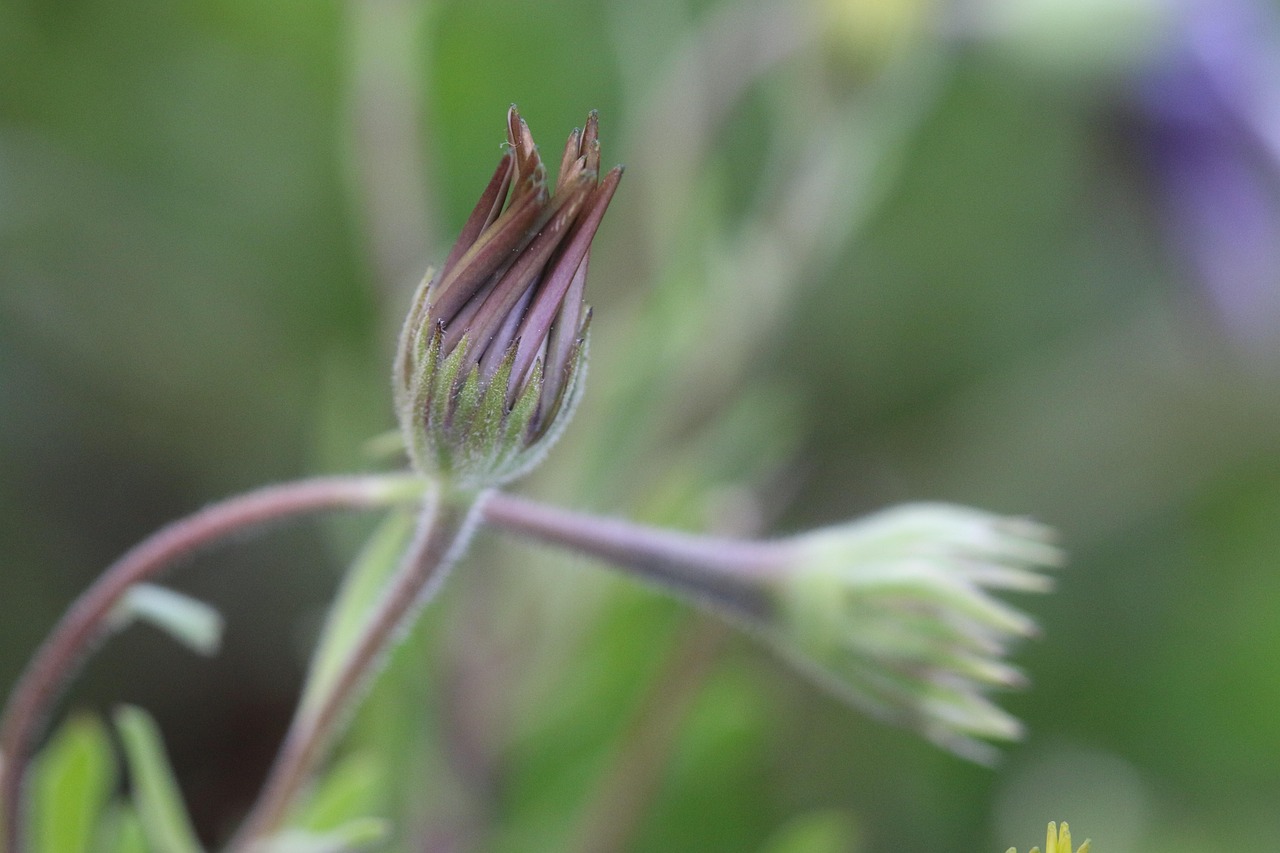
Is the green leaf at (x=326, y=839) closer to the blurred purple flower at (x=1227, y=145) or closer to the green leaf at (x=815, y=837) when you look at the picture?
the green leaf at (x=815, y=837)

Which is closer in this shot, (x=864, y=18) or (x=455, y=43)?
(x=864, y=18)

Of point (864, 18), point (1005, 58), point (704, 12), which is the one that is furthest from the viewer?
point (704, 12)

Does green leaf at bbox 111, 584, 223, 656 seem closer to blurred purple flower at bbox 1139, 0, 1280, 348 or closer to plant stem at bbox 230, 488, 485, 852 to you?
plant stem at bbox 230, 488, 485, 852

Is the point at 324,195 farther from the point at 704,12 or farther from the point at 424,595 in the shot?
the point at 424,595

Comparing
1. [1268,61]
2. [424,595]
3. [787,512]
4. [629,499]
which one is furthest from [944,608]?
[1268,61]

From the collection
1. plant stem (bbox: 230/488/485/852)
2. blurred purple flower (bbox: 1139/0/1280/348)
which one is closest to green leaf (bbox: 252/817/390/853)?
plant stem (bbox: 230/488/485/852)
